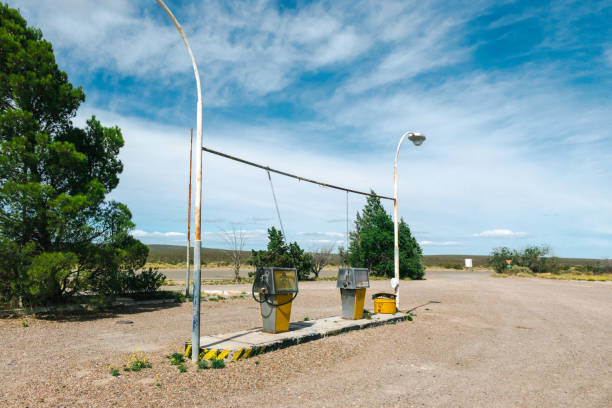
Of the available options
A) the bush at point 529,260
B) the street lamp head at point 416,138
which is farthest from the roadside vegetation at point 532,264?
the street lamp head at point 416,138

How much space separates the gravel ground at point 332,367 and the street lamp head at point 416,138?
240 inches

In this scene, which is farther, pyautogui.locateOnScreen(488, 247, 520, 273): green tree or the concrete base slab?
pyautogui.locateOnScreen(488, 247, 520, 273): green tree

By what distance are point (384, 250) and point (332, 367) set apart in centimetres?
3443

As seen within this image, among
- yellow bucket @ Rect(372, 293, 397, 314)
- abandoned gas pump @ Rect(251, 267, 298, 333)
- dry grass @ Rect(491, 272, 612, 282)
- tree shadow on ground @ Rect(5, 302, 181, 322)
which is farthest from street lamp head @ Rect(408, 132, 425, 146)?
dry grass @ Rect(491, 272, 612, 282)

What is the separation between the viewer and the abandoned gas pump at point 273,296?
9.38 m

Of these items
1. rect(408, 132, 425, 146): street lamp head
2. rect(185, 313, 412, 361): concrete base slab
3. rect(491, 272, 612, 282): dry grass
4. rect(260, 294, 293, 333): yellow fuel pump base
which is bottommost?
rect(491, 272, 612, 282): dry grass

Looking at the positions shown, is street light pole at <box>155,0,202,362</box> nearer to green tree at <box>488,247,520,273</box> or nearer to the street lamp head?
the street lamp head

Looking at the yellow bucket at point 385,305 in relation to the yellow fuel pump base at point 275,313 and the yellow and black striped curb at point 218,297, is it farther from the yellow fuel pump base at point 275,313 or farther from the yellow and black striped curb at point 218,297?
the yellow and black striped curb at point 218,297

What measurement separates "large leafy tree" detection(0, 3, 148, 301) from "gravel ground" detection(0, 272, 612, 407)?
1.50m

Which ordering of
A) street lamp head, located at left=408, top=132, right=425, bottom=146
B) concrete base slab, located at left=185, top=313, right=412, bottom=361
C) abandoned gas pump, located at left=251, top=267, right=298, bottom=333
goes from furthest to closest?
street lamp head, located at left=408, top=132, right=425, bottom=146
abandoned gas pump, located at left=251, top=267, right=298, bottom=333
concrete base slab, located at left=185, top=313, right=412, bottom=361

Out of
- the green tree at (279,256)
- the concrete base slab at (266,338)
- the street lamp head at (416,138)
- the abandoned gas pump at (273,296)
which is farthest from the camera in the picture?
the green tree at (279,256)

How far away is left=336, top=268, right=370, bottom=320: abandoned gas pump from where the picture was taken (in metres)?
12.2

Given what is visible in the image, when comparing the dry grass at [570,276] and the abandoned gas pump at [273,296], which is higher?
the abandoned gas pump at [273,296]

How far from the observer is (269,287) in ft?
30.6
